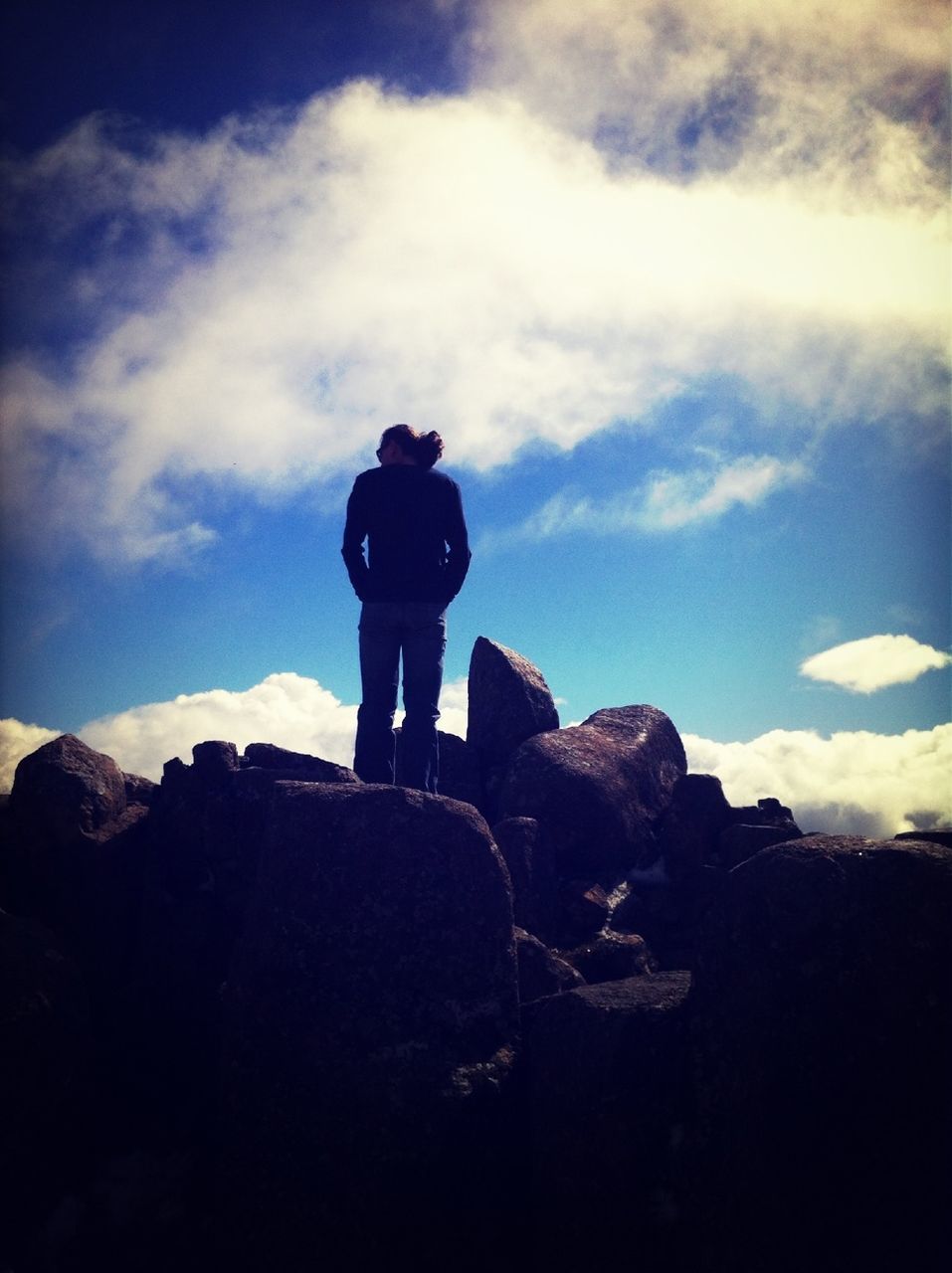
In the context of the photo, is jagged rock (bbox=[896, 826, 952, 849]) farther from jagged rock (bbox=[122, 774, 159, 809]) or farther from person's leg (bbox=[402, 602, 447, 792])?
jagged rock (bbox=[122, 774, 159, 809])

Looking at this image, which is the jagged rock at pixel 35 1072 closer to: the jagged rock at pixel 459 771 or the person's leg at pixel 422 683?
the person's leg at pixel 422 683

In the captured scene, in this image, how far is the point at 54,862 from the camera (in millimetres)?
6945

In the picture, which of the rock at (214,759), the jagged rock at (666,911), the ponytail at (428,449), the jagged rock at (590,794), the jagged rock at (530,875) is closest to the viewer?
the rock at (214,759)

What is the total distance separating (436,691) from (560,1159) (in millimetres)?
4219

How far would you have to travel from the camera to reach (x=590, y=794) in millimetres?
9516

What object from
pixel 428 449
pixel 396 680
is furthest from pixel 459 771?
pixel 428 449

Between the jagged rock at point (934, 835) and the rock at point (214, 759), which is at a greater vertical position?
the rock at point (214, 759)

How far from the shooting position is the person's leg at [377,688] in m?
→ 7.63

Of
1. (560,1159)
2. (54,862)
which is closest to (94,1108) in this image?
(54,862)

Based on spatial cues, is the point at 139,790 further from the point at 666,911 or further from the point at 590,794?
the point at 666,911

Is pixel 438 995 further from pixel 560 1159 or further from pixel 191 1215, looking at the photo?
pixel 191 1215

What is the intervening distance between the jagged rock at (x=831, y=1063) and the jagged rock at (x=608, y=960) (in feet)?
8.95

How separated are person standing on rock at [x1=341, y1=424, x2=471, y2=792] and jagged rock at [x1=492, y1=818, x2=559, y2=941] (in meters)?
0.94

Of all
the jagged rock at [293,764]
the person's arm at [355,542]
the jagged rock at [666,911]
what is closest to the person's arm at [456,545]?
the person's arm at [355,542]
